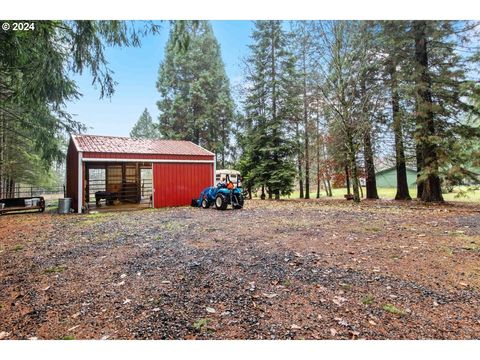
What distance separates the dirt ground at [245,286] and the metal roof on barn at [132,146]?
14.2 feet

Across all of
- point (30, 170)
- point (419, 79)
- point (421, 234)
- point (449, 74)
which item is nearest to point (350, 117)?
point (419, 79)

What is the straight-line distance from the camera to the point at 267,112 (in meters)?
11.8

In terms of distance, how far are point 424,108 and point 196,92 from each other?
6.16 m

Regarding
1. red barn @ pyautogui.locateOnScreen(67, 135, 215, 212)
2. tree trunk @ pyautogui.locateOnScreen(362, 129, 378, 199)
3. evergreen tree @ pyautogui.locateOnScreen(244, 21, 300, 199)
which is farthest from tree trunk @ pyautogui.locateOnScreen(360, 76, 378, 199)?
red barn @ pyautogui.locateOnScreen(67, 135, 215, 212)

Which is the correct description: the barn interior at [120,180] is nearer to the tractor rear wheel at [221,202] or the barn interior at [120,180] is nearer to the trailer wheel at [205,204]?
the trailer wheel at [205,204]

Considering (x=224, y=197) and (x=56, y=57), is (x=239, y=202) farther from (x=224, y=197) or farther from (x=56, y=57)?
(x=56, y=57)

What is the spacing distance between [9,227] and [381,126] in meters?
11.1

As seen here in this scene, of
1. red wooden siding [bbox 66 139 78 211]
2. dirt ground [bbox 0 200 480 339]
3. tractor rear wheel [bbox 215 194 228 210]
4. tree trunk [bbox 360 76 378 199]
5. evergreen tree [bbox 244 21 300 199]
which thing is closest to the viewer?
dirt ground [bbox 0 200 480 339]

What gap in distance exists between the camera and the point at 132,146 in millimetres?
8711

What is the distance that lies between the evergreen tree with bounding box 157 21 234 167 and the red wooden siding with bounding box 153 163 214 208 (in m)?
1.18

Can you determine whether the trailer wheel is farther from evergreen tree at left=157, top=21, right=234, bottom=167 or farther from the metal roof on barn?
evergreen tree at left=157, top=21, right=234, bottom=167

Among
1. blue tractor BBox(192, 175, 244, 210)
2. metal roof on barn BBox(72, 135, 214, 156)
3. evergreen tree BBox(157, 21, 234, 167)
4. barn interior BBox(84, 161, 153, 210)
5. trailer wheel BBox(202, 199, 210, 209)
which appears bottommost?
trailer wheel BBox(202, 199, 210, 209)

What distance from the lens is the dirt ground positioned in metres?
1.67

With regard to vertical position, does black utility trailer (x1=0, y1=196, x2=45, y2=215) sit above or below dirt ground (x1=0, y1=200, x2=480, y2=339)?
above
